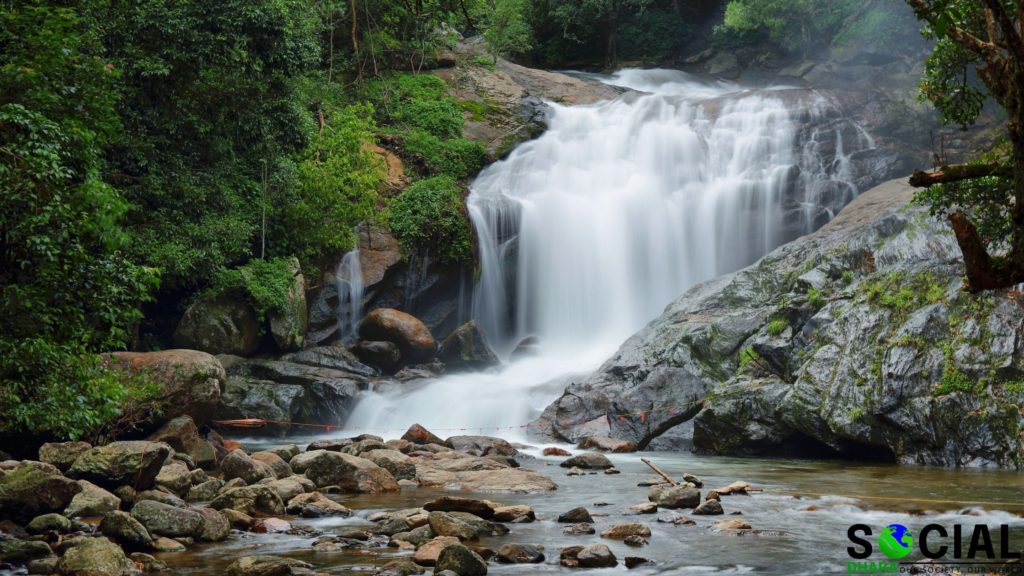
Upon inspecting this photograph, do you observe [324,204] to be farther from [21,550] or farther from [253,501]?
[21,550]

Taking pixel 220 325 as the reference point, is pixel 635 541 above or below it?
below

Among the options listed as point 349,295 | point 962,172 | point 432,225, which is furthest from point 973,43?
point 432,225

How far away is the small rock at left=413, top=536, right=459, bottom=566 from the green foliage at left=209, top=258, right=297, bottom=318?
17.0m

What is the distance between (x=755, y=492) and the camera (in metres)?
13.1

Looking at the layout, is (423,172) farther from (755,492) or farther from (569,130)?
(755,492)

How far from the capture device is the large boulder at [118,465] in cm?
1159

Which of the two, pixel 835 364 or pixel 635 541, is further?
pixel 835 364

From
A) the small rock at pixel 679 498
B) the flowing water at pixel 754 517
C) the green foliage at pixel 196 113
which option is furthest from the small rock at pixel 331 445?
the small rock at pixel 679 498

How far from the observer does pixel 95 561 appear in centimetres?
788

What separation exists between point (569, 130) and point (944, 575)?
3069cm

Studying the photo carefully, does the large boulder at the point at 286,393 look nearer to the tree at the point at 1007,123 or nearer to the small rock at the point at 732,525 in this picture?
the small rock at the point at 732,525

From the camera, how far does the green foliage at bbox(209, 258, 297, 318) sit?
2423 centimetres

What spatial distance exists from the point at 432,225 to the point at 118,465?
62.3 ft

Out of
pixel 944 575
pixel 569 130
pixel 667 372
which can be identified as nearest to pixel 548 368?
pixel 667 372
